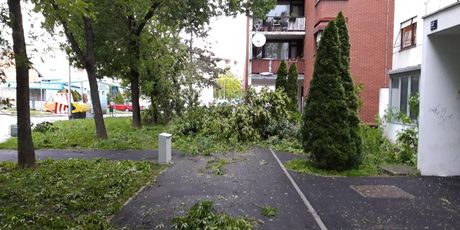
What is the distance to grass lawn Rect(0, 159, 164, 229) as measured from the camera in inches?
249

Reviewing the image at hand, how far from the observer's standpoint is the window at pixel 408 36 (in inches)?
656

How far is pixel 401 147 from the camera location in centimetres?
1294

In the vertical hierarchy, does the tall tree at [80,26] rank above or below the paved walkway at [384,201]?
above

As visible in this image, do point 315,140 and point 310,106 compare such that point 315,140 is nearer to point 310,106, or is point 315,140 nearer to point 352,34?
point 310,106

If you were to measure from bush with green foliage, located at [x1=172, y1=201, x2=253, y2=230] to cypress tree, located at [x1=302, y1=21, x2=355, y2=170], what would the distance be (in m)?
4.78

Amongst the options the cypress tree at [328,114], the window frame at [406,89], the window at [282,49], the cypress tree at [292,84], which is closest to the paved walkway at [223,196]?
the cypress tree at [328,114]

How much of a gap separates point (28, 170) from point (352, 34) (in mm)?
18361

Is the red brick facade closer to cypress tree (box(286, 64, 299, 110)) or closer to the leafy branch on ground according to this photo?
cypress tree (box(286, 64, 299, 110))

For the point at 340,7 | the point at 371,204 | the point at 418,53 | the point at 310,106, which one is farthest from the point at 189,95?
the point at 371,204

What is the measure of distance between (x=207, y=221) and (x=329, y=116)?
215 inches

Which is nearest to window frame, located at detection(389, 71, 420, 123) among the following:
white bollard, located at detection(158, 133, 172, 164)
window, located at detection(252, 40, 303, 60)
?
white bollard, located at detection(158, 133, 172, 164)

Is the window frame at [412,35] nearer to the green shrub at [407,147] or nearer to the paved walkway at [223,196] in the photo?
the green shrub at [407,147]

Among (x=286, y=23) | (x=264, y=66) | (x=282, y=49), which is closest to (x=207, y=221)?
(x=264, y=66)

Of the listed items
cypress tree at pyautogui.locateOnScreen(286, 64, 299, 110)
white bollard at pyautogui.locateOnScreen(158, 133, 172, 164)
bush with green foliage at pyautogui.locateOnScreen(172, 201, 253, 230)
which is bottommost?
bush with green foliage at pyautogui.locateOnScreen(172, 201, 253, 230)
